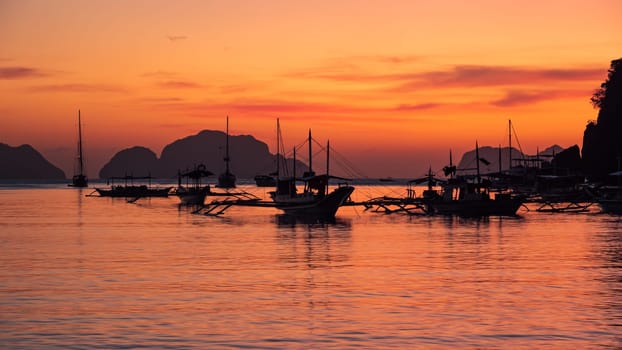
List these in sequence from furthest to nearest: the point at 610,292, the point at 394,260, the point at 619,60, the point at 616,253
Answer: the point at 619,60, the point at 616,253, the point at 394,260, the point at 610,292

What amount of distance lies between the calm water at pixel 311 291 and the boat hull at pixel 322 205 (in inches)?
898

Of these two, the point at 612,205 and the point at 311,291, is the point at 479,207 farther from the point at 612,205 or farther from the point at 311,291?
the point at 311,291

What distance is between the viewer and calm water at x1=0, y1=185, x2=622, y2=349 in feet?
75.8

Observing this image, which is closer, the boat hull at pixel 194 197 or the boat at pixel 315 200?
the boat at pixel 315 200

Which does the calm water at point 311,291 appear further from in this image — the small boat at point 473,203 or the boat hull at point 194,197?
the boat hull at point 194,197

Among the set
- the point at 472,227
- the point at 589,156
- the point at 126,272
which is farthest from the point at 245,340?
the point at 589,156

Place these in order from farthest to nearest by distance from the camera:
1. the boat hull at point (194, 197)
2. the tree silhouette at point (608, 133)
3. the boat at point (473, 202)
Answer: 1. the tree silhouette at point (608, 133)
2. the boat hull at point (194, 197)
3. the boat at point (473, 202)

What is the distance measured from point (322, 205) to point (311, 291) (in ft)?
178

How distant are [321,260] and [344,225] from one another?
33217 millimetres

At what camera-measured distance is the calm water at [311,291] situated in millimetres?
23109

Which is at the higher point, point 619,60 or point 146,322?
point 619,60

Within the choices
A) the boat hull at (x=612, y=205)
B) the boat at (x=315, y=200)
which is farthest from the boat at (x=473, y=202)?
the boat at (x=315, y=200)

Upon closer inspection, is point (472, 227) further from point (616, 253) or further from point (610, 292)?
point (610, 292)

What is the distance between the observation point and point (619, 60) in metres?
160
